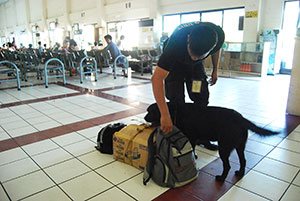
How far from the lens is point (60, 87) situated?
578cm

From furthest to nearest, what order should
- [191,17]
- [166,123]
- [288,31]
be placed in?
[191,17]
[288,31]
[166,123]

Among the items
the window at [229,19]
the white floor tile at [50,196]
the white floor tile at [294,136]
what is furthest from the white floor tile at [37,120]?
the window at [229,19]

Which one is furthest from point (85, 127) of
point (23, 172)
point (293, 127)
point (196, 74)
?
point (293, 127)

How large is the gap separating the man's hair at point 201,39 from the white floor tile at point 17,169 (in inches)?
66.0

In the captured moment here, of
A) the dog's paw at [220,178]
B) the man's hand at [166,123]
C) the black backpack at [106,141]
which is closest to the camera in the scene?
the man's hand at [166,123]

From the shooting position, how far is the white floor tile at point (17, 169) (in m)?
1.92

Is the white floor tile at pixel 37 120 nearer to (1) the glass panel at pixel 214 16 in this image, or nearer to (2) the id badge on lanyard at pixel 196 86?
(2) the id badge on lanyard at pixel 196 86

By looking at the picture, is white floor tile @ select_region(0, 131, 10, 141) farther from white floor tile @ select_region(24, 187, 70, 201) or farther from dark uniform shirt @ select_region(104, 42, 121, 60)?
dark uniform shirt @ select_region(104, 42, 121, 60)

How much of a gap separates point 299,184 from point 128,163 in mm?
1399

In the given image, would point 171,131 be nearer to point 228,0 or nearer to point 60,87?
point 60,87

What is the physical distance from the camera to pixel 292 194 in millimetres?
1691

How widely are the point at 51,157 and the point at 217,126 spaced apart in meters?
1.58

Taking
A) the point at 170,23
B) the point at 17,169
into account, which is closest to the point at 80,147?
the point at 17,169

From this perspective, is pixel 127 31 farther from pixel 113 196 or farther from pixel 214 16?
pixel 113 196
